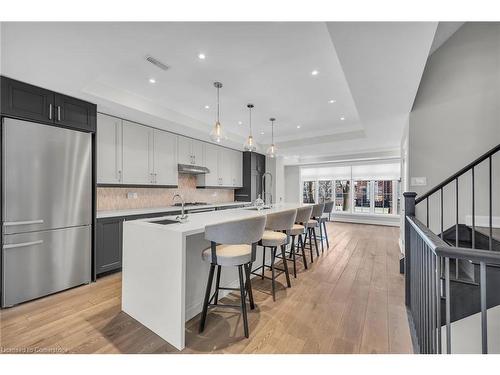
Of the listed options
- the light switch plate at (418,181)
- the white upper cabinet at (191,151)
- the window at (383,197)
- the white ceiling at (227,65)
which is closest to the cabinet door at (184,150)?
the white upper cabinet at (191,151)

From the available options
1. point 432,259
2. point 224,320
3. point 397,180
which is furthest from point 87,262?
point 397,180

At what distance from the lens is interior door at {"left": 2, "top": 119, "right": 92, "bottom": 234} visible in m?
2.25

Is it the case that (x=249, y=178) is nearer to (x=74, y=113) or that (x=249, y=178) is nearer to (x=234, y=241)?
(x=74, y=113)

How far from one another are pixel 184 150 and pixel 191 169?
427 millimetres

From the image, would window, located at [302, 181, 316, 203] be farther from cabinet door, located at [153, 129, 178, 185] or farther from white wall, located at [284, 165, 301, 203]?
cabinet door, located at [153, 129, 178, 185]

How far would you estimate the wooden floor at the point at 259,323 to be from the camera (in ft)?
5.53

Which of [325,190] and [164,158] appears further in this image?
[325,190]

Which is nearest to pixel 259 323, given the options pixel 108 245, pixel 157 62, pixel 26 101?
pixel 108 245

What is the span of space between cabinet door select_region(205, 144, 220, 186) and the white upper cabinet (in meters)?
0.17

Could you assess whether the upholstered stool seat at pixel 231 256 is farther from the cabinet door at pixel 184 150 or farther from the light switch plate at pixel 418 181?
the cabinet door at pixel 184 150

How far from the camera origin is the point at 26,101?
2.37 m
